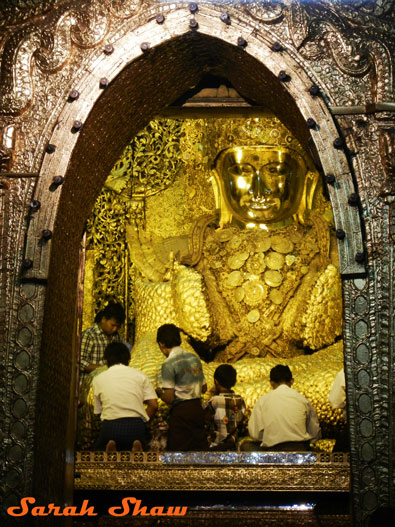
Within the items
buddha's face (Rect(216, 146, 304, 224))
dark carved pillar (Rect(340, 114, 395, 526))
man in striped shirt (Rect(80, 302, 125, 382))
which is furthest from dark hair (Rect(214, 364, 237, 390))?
dark carved pillar (Rect(340, 114, 395, 526))

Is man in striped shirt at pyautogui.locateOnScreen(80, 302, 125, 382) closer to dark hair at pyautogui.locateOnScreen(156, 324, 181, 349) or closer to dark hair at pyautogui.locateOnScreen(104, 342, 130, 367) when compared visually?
dark hair at pyautogui.locateOnScreen(156, 324, 181, 349)

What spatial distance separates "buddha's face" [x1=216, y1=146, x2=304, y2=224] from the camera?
744cm

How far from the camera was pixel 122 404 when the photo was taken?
5492 millimetres

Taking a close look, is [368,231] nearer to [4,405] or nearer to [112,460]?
[4,405]

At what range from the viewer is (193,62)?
455 centimetres

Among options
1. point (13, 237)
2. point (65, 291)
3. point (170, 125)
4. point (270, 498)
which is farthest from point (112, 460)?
point (170, 125)

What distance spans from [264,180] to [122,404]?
2.65 meters

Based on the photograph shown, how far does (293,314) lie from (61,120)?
360cm

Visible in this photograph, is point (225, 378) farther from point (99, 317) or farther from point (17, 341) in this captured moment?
point (17, 341)

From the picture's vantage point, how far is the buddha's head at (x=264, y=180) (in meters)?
7.44

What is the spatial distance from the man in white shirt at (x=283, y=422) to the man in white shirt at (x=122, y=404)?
673mm

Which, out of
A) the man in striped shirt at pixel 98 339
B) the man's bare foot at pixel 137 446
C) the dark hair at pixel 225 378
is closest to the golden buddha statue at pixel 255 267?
the man in striped shirt at pixel 98 339

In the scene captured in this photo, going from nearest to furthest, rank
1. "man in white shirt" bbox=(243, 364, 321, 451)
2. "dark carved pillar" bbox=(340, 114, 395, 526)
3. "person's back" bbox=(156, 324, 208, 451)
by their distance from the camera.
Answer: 1. "dark carved pillar" bbox=(340, 114, 395, 526)
2. "man in white shirt" bbox=(243, 364, 321, 451)
3. "person's back" bbox=(156, 324, 208, 451)

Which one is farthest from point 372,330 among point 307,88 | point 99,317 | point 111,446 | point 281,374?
point 99,317
